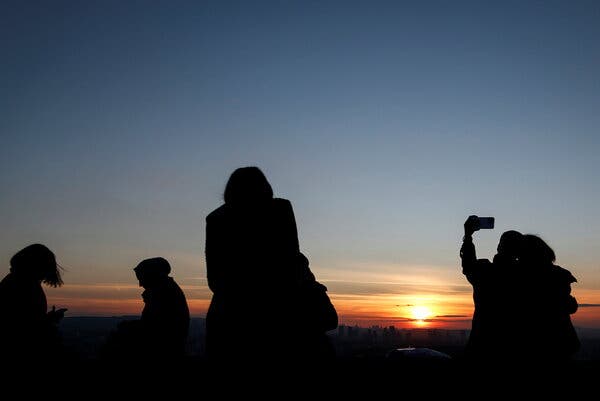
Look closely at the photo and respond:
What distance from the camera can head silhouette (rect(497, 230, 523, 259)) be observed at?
552cm

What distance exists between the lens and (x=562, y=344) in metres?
5.03

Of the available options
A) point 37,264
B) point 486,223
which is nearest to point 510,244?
point 486,223

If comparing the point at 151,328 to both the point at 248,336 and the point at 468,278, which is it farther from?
the point at 248,336

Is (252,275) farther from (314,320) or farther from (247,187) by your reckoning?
(247,187)

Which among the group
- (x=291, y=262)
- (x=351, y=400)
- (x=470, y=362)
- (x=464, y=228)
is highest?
(x=464, y=228)

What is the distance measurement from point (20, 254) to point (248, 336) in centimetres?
433

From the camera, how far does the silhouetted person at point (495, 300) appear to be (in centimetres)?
543

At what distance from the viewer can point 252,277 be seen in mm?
2775

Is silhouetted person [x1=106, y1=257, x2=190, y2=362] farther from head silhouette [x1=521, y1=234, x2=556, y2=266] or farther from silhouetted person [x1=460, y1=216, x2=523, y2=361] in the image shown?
head silhouette [x1=521, y1=234, x2=556, y2=266]

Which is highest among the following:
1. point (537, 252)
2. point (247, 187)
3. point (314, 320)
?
point (247, 187)

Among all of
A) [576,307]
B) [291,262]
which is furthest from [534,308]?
[291,262]

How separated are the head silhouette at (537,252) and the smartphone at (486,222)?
3.48 ft

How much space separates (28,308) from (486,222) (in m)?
5.36

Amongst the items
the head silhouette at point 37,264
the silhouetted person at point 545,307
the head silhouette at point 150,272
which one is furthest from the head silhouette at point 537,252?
the head silhouette at point 37,264
